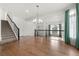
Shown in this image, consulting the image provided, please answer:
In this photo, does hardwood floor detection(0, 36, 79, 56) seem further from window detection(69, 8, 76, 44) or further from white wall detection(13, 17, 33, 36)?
white wall detection(13, 17, 33, 36)

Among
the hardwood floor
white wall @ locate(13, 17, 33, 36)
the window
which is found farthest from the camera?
white wall @ locate(13, 17, 33, 36)

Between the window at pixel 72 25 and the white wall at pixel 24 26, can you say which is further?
the white wall at pixel 24 26

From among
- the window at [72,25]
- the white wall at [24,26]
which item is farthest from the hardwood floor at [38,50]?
the white wall at [24,26]

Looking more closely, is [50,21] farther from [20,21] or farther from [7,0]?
[7,0]

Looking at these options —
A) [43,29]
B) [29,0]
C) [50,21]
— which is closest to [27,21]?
[43,29]

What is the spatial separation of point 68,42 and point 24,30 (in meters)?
7.14

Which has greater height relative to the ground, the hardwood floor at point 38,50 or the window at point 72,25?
the window at point 72,25

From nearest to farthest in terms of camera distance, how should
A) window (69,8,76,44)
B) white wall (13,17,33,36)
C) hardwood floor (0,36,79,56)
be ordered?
hardwood floor (0,36,79,56)
window (69,8,76,44)
white wall (13,17,33,36)

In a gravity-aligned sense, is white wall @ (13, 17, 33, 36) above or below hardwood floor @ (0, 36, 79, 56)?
above

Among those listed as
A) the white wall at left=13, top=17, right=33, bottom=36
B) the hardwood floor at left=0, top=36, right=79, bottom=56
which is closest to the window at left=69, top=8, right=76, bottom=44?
the hardwood floor at left=0, top=36, right=79, bottom=56

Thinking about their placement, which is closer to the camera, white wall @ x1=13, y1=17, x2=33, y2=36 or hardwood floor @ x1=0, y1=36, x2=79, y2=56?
hardwood floor @ x1=0, y1=36, x2=79, y2=56

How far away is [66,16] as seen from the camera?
6.43 m

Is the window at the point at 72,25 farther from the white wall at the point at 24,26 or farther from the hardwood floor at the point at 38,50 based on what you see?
the white wall at the point at 24,26

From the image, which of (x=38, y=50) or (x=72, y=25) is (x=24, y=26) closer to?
(x=72, y=25)
